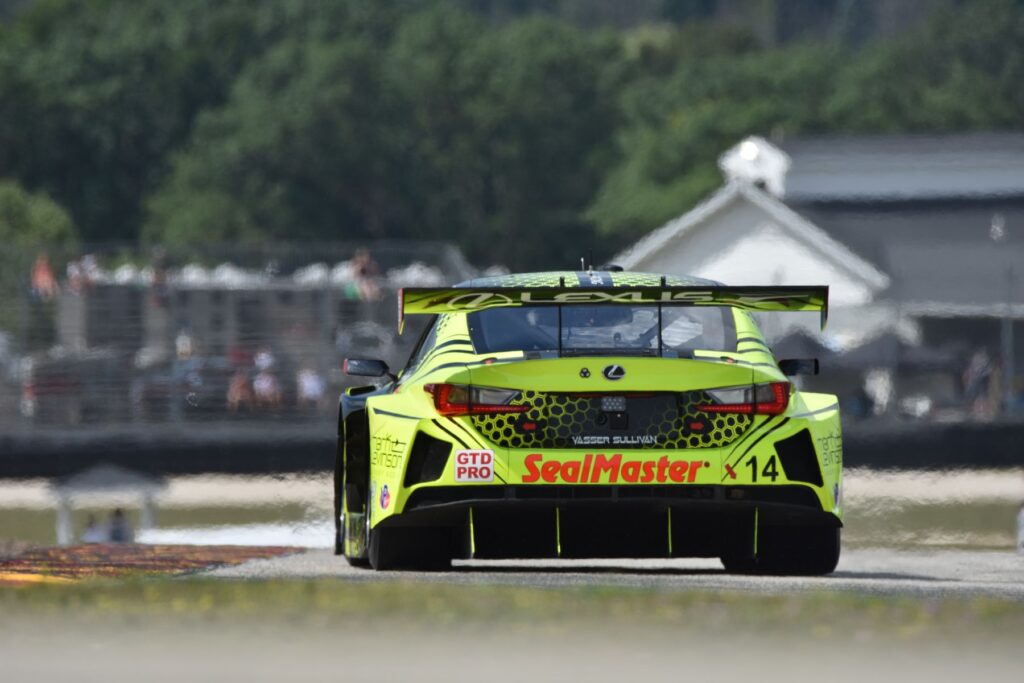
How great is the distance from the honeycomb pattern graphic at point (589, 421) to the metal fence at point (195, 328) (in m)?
25.5

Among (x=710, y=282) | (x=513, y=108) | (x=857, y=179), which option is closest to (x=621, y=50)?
(x=513, y=108)

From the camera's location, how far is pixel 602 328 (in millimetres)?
10008

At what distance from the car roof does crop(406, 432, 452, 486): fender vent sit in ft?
2.12

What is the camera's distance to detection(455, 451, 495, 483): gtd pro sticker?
952cm

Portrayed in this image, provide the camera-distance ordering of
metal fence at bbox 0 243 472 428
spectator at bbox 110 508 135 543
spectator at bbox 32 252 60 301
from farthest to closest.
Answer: spectator at bbox 32 252 60 301, metal fence at bbox 0 243 472 428, spectator at bbox 110 508 135 543

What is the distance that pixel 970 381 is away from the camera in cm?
3550

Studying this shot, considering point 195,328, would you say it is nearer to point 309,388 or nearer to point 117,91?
point 309,388

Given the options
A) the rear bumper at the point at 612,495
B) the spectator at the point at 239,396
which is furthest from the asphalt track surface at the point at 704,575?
the spectator at the point at 239,396

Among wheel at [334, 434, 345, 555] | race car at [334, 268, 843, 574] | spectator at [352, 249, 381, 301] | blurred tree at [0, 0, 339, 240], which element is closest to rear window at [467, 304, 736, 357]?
race car at [334, 268, 843, 574]

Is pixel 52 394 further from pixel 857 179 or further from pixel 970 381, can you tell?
pixel 857 179

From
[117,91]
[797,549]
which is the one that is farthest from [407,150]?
[797,549]

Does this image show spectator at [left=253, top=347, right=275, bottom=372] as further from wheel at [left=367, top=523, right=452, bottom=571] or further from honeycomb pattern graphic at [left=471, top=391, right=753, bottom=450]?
honeycomb pattern graphic at [left=471, top=391, right=753, bottom=450]

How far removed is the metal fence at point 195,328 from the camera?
3584cm

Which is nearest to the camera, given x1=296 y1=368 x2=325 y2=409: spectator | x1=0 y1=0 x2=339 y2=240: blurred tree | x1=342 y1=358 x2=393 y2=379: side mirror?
x1=342 y1=358 x2=393 y2=379: side mirror
